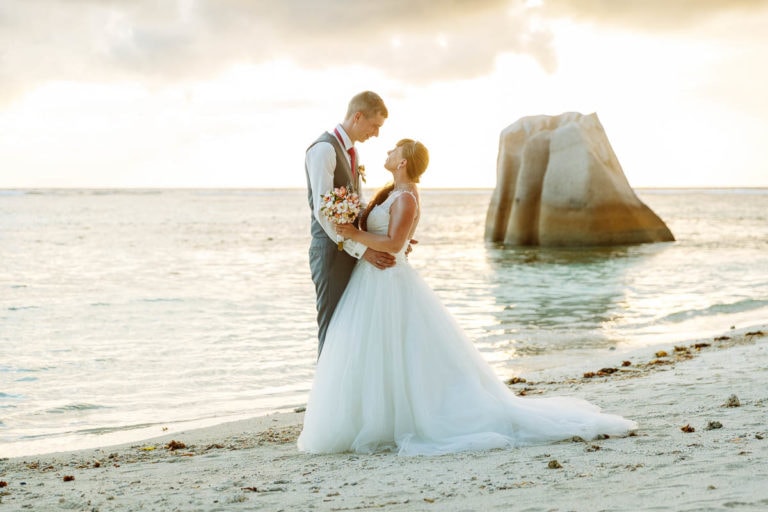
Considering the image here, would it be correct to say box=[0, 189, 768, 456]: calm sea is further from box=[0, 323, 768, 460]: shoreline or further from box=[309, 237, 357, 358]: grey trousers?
box=[309, 237, 357, 358]: grey trousers

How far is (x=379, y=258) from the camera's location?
20.6 feet

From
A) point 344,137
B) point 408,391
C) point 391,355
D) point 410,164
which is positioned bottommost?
point 408,391

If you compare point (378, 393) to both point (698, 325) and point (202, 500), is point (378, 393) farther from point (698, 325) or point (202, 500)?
point (698, 325)

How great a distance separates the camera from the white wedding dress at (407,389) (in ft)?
19.2

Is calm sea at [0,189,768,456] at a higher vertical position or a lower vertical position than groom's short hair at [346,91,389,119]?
lower

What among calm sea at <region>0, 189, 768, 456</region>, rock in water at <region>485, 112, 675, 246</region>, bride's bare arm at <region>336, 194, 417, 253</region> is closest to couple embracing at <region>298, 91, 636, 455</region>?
bride's bare arm at <region>336, 194, 417, 253</region>

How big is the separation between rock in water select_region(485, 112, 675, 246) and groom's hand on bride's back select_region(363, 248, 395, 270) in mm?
23443

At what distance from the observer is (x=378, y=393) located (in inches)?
237

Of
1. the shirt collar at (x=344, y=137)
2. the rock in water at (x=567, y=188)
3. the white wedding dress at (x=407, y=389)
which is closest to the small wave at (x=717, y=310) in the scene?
the white wedding dress at (x=407, y=389)

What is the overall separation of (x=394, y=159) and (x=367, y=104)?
0.51 m

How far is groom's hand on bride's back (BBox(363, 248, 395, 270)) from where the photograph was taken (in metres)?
6.27

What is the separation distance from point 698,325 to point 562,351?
342 cm

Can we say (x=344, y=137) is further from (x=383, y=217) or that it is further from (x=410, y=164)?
(x=383, y=217)

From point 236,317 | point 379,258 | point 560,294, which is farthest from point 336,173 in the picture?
point 560,294
